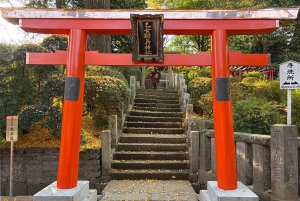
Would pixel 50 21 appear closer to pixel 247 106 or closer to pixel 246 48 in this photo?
pixel 247 106

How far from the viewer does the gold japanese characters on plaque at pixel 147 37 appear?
14.3ft

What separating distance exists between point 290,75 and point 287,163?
63.4 inches

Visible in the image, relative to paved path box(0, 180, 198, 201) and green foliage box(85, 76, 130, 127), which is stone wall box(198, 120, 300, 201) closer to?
paved path box(0, 180, 198, 201)

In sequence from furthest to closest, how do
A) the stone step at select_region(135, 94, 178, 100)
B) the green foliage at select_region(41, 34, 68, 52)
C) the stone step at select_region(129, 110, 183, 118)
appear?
the stone step at select_region(135, 94, 178, 100) < the stone step at select_region(129, 110, 183, 118) < the green foliage at select_region(41, 34, 68, 52)

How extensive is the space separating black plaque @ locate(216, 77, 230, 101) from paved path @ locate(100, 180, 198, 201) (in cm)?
Answer: 254

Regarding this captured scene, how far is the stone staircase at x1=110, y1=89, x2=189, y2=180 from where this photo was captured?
6810 mm

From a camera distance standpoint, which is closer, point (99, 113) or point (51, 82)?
point (51, 82)

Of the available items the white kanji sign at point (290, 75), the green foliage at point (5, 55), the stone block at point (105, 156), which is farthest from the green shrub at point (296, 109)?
the green foliage at point (5, 55)

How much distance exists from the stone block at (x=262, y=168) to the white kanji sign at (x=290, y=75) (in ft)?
4.17

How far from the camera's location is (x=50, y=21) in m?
4.55

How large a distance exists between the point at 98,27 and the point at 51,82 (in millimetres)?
2829

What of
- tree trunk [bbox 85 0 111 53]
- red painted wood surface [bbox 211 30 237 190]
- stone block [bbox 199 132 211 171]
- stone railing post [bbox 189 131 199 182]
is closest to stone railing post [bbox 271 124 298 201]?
red painted wood surface [bbox 211 30 237 190]

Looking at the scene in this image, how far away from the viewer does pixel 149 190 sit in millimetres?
5863

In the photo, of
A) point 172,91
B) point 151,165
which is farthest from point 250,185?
point 172,91
